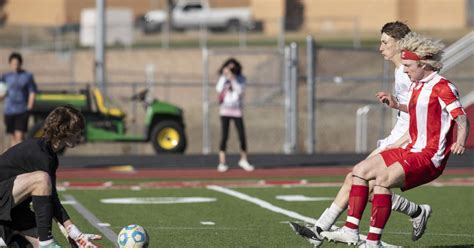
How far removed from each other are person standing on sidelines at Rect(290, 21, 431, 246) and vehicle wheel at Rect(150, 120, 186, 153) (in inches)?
544

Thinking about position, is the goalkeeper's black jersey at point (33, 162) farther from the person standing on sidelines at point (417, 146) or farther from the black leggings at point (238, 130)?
the black leggings at point (238, 130)

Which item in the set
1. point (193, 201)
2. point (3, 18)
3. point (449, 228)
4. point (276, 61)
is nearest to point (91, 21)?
point (3, 18)

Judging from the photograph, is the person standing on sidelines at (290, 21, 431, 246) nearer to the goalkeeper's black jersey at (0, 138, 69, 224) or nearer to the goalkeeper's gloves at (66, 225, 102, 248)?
the goalkeeper's gloves at (66, 225, 102, 248)

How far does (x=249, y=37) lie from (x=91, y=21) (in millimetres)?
8029

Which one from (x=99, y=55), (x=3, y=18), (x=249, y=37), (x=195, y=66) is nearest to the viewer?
(x=99, y=55)

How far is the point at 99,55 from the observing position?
27312 mm

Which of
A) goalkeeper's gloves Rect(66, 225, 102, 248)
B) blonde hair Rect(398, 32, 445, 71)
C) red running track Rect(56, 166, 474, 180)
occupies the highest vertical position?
blonde hair Rect(398, 32, 445, 71)

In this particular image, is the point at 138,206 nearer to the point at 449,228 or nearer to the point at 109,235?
the point at 109,235

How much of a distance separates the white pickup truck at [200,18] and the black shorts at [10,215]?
44691 millimetres

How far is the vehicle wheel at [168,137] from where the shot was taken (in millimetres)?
25000

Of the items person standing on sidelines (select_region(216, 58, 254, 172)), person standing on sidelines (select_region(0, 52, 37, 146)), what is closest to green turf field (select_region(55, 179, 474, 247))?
person standing on sidelines (select_region(216, 58, 254, 172))

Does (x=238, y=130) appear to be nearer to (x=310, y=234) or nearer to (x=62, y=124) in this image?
(x=310, y=234)

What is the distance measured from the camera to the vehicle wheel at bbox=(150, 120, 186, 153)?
82.0 feet

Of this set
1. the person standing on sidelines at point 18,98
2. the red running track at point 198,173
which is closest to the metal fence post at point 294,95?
the red running track at point 198,173
